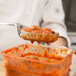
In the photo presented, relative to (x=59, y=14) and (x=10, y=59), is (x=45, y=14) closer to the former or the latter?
(x=59, y=14)

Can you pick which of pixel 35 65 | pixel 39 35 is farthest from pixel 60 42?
pixel 35 65

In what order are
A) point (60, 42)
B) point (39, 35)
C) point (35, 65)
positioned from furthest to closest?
point (60, 42), point (39, 35), point (35, 65)

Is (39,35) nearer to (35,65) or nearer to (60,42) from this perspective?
(35,65)

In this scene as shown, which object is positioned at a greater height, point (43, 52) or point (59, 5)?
point (59, 5)

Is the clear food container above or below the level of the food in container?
below

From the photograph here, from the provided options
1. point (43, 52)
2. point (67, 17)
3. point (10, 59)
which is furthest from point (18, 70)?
point (67, 17)

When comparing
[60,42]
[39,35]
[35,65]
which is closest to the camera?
[35,65]

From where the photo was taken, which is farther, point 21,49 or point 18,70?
point 21,49

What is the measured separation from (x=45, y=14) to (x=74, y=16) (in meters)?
0.60

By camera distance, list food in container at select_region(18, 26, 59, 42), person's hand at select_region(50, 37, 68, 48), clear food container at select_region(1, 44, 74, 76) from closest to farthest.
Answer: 1. clear food container at select_region(1, 44, 74, 76)
2. food in container at select_region(18, 26, 59, 42)
3. person's hand at select_region(50, 37, 68, 48)

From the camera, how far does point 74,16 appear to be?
5.34ft

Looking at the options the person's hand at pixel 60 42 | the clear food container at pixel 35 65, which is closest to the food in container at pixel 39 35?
the clear food container at pixel 35 65

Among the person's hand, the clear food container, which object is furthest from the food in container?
the person's hand

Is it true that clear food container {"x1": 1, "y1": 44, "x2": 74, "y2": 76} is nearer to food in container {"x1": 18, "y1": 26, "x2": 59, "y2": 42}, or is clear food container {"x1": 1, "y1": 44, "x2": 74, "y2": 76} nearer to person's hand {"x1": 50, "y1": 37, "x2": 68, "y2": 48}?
food in container {"x1": 18, "y1": 26, "x2": 59, "y2": 42}
